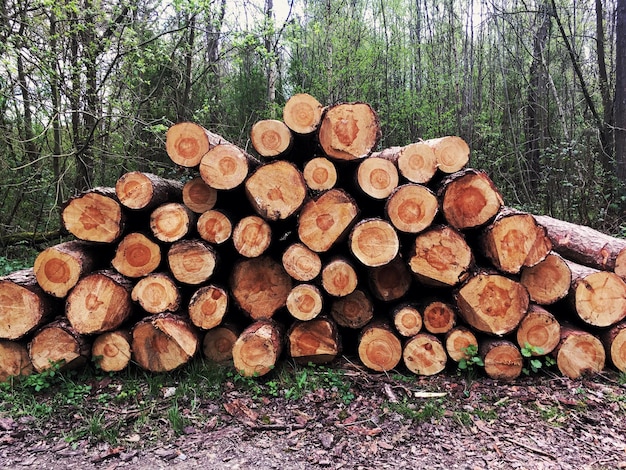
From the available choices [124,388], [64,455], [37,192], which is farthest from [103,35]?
[64,455]

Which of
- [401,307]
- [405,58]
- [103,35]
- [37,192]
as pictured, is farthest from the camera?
[405,58]

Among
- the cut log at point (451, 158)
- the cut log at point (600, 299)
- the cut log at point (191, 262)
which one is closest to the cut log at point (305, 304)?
the cut log at point (191, 262)

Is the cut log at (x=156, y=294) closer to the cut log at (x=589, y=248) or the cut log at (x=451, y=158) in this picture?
the cut log at (x=451, y=158)

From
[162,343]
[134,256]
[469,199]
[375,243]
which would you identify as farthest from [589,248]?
[134,256]

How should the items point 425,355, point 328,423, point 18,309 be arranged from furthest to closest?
point 425,355, point 18,309, point 328,423

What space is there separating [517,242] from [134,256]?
9.02ft

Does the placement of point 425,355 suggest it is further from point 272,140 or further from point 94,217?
point 94,217

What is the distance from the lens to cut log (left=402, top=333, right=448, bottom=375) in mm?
2936

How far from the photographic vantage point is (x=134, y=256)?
3025mm

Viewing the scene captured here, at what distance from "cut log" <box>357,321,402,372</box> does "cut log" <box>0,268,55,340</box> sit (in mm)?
2314

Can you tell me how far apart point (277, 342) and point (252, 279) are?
1.76 ft

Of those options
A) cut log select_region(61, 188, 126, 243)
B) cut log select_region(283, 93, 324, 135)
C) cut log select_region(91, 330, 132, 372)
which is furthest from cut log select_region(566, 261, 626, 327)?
cut log select_region(61, 188, 126, 243)

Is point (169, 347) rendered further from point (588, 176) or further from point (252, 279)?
point (588, 176)

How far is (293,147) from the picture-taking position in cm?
318
